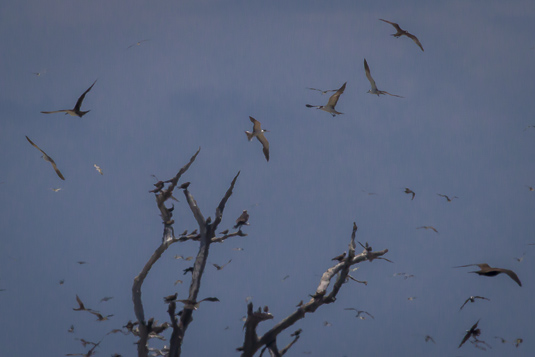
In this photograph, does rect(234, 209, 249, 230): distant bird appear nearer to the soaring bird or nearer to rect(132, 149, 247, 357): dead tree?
rect(132, 149, 247, 357): dead tree

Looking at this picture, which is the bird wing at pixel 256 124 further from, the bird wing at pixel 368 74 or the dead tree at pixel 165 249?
the bird wing at pixel 368 74

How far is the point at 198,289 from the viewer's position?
11.1 metres

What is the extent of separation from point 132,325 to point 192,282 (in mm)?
1516

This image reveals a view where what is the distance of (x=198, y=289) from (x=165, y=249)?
114 cm

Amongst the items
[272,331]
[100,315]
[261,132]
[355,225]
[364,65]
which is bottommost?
[100,315]

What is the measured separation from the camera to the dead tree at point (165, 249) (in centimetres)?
1071

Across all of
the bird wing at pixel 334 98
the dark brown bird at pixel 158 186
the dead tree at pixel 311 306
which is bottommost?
the dead tree at pixel 311 306

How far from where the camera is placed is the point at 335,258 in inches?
425

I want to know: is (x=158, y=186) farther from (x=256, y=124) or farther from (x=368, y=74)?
(x=368, y=74)

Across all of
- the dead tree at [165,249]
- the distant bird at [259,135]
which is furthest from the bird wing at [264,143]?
the dead tree at [165,249]

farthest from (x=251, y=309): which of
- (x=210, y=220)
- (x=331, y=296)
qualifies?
(x=210, y=220)

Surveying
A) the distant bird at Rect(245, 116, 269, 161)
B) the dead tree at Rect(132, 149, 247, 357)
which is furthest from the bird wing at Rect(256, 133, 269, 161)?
the dead tree at Rect(132, 149, 247, 357)

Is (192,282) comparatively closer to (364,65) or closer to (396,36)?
(364,65)

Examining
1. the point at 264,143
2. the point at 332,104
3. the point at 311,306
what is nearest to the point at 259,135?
the point at 264,143
